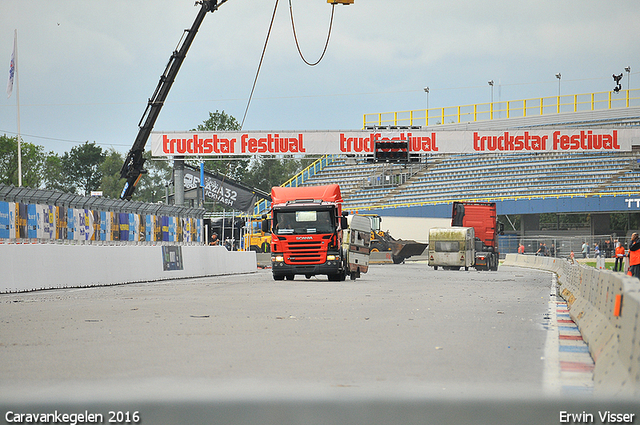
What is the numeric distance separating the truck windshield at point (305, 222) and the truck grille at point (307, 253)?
395 millimetres

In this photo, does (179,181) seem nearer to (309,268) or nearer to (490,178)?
(309,268)

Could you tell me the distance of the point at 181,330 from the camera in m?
10.3

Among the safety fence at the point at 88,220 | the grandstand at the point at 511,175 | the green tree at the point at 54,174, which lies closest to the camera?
the safety fence at the point at 88,220

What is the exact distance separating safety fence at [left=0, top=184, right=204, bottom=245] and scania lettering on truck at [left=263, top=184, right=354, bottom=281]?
5.75m

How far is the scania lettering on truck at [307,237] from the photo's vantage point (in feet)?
87.4

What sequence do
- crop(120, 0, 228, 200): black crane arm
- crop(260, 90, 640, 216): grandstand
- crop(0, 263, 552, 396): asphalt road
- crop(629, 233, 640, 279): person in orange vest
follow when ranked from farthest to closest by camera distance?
Answer: crop(260, 90, 640, 216): grandstand
crop(120, 0, 228, 200): black crane arm
crop(629, 233, 640, 279): person in orange vest
crop(0, 263, 552, 396): asphalt road

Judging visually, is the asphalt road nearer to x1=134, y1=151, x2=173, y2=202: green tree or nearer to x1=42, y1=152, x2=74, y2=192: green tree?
x1=42, y1=152, x2=74, y2=192: green tree

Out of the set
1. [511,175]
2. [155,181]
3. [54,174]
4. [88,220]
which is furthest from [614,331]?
[155,181]

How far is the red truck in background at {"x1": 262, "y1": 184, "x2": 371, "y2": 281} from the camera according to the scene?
26.6 metres

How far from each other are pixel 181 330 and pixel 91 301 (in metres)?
5.90

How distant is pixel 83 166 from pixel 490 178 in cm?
7637

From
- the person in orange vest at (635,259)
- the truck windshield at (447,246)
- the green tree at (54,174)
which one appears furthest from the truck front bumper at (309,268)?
the green tree at (54,174)

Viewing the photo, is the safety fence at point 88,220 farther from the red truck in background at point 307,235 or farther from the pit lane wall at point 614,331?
the pit lane wall at point 614,331

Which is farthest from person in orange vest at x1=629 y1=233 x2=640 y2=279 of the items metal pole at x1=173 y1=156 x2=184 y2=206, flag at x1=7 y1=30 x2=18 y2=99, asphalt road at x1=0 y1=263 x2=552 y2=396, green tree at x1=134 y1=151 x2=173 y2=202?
green tree at x1=134 y1=151 x2=173 y2=202
